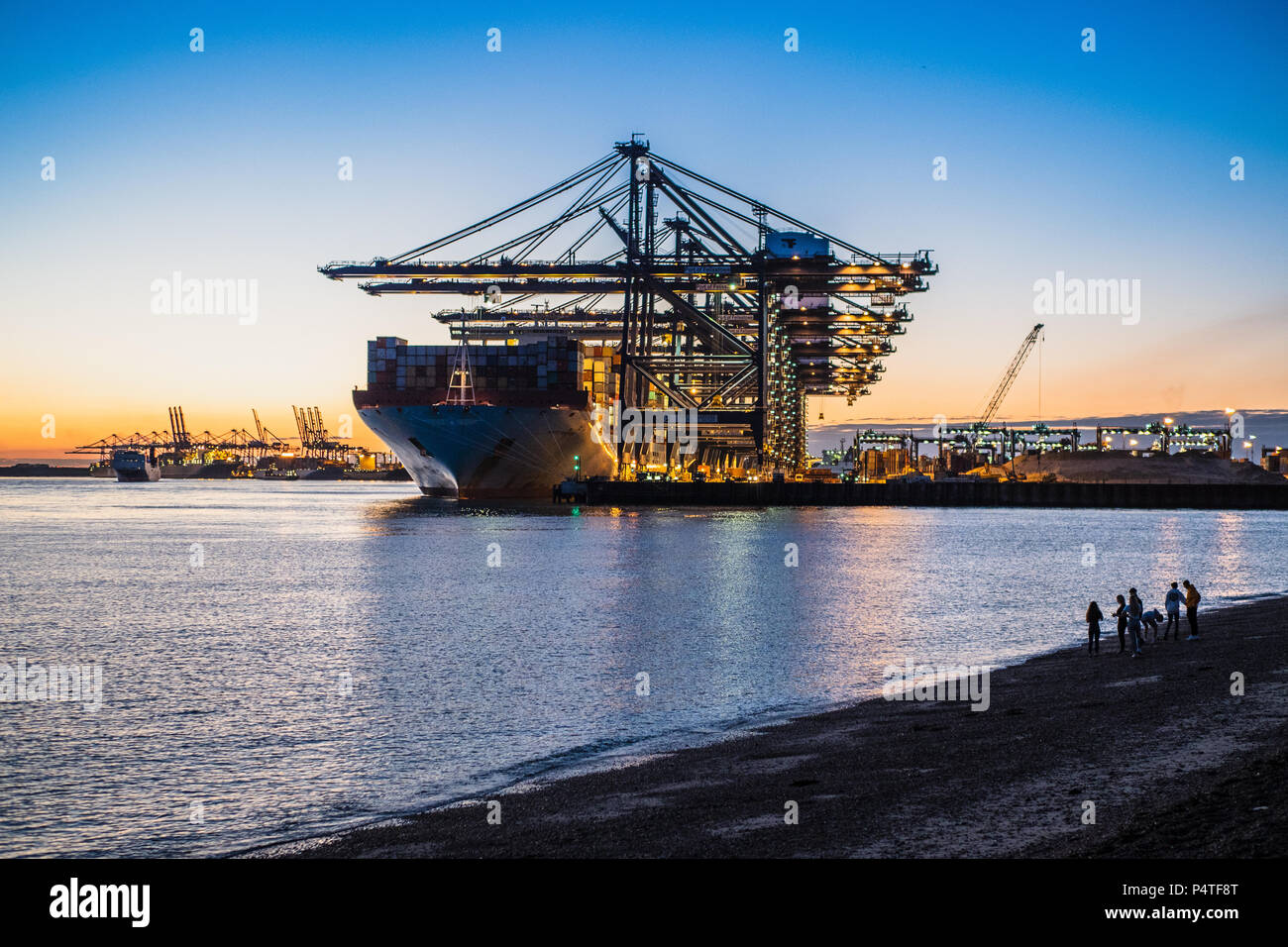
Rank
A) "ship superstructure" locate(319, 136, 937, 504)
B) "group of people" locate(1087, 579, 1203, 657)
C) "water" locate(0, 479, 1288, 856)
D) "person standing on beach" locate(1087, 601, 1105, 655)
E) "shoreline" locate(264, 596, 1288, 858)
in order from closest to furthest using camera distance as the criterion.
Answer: "shoreline" locate(264, 596, 1288, 858), "water" locate(0, 479, 1288, 856), "group of people" locate(1087, 579, 1203, 657), "person standing on beach" locate(1087, 601, 1105, 655), "ship superstructure" locate(319, 136, 937, 504)

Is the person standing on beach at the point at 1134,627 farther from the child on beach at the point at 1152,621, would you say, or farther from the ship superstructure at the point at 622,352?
the ship superstructure at the point at 622,352

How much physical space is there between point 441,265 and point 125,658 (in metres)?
60.8

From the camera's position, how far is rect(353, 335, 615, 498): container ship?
264 ft

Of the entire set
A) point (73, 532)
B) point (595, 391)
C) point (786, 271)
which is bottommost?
point (73, 532)

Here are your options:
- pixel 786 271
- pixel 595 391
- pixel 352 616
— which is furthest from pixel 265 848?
pixel 595 391

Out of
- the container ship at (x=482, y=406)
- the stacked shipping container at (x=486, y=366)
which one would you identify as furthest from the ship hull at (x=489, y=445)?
the stacked shipping container at (x=486, y=366)

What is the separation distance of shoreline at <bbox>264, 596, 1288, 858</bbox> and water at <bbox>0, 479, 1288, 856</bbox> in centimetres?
112

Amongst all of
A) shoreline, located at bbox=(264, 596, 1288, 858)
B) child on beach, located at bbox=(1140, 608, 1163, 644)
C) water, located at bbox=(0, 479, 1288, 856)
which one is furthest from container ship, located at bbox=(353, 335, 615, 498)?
shoreline, located at bbox=(264, 596, 1288, 858)

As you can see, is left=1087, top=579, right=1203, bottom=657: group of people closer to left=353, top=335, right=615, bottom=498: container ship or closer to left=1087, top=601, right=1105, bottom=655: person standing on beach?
A: left=1087, top=601, right=1105, bottom=655: person standing on beach

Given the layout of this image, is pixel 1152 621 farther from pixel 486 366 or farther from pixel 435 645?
pixel 486 366

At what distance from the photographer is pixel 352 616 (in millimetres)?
26094

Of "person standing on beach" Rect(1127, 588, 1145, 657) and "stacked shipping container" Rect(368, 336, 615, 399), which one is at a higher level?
"stacked shipping container" Rect(368, 336, 615, 399)

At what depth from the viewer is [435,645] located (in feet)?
70.2

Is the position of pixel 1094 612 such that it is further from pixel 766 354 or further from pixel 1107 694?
pixel 766 354
